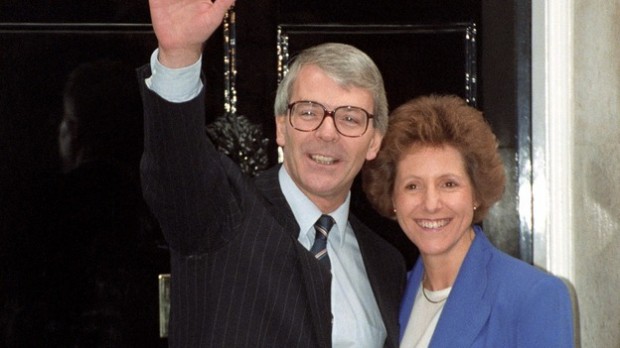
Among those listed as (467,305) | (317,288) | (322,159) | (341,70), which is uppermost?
(341,70)

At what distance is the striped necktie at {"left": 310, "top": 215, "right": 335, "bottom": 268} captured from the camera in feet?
8.55

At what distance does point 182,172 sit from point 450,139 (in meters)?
0.85

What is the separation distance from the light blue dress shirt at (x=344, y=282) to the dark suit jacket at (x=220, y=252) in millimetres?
103

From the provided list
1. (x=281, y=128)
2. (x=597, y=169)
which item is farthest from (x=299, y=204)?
(x=597, y=169)

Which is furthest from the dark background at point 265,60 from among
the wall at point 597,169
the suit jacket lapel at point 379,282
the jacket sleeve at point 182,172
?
the jacket sleeve at point 182,172

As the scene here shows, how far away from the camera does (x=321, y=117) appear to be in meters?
2.62

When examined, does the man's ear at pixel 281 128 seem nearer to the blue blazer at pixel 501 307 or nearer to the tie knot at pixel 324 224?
the tie knot at pixel 324 224

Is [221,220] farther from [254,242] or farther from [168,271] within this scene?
[168,271]

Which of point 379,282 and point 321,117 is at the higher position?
point 321,117

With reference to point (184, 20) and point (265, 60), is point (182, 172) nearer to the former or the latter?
point (184, 20)

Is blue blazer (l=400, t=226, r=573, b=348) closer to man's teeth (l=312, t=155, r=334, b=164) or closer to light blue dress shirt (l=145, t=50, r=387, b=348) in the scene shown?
light blue dress shirt (l=145, t=50, r=387, b=348)

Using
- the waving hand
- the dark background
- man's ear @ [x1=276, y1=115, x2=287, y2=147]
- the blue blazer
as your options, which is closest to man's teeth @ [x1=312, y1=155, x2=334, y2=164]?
man's ear @ [x1=276, y1=115, x2=287, y2=147]

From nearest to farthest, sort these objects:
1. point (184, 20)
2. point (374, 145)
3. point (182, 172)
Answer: point (184, 20) → point (182, 172) → point (374, 145)

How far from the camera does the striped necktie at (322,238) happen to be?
2605 millimetres
